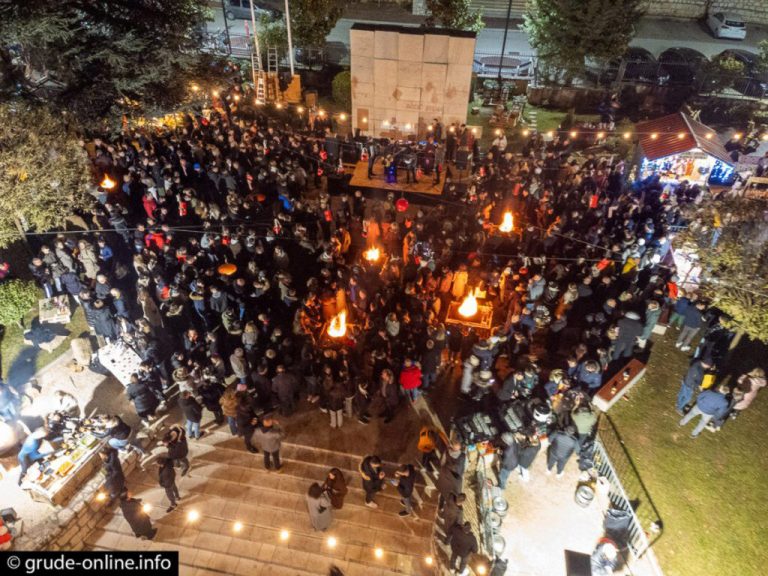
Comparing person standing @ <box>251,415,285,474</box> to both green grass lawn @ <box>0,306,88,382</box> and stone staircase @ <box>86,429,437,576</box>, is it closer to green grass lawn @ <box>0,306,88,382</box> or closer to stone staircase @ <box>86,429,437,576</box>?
stone staircase @ <box>86,429,437,576</box>

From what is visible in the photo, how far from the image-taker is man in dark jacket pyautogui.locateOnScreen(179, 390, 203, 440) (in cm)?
930

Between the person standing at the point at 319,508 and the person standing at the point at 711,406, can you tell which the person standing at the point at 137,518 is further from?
the person standing at the point at 711,406

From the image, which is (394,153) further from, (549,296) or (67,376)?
(67,376)

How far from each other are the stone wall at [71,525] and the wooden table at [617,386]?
32.3 feet

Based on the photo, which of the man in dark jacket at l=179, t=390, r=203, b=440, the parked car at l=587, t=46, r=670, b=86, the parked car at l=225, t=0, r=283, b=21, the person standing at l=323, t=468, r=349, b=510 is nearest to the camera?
the person standing at l=323, t=468, r=349, b=510

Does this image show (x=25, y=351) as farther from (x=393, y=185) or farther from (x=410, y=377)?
(x=393, y=185)

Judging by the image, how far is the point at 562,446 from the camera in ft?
29.9

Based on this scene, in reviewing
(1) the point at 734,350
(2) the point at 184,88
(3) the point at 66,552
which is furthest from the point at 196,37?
(1) the point at 734,350

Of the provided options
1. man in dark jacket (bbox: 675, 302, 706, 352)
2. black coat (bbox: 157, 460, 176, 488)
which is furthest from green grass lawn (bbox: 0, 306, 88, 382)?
man in dark jacket (bbox: 675, 302, 706, 352)

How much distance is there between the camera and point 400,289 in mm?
12031

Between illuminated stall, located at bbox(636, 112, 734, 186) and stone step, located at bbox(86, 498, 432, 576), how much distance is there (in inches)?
604

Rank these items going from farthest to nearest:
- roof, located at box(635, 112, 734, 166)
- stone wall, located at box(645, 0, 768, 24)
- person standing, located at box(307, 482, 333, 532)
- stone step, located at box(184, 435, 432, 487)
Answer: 1. stone wall, located at box(645, 0, 768, 24)
2. roof, located at box(635, 112, 734, 166)
3. stone step, located at box(184, 435, 432, 487)
4. person standing, located at box(307, 482, 333, 532)

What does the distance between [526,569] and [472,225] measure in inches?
357

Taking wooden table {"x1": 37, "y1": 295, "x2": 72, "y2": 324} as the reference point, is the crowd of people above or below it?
above
